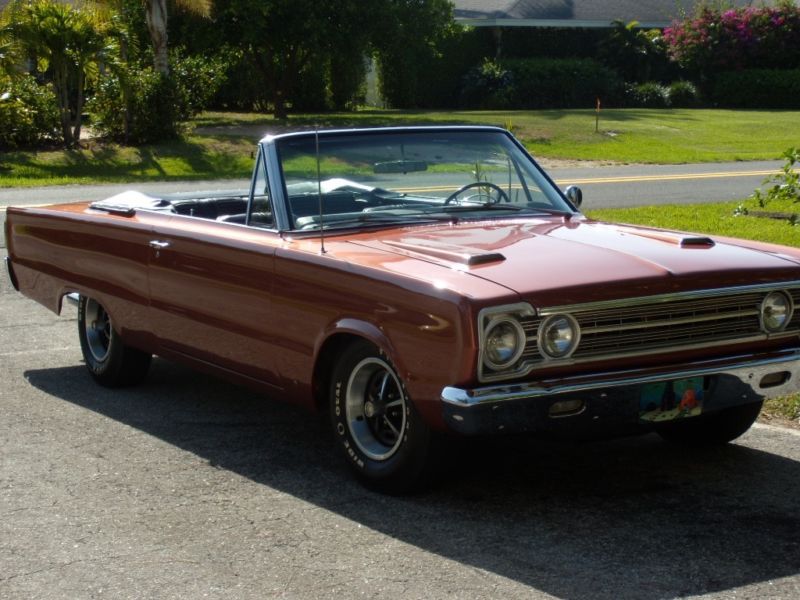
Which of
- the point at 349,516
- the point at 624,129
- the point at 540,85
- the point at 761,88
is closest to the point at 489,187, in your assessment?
the point at 349,516

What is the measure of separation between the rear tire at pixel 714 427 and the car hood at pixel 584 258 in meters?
0.76

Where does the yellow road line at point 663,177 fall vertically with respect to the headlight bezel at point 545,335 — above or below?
below

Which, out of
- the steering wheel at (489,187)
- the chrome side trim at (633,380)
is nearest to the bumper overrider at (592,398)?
the chrome side trim at (633,380)

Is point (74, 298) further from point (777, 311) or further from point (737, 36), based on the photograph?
point (737, 36)

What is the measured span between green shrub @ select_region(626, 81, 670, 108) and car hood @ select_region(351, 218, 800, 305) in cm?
3588

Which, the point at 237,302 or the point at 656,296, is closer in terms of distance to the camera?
the point at 656,296

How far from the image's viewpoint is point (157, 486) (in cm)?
549

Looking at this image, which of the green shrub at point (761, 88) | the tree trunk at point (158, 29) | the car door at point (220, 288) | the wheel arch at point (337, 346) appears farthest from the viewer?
the green shrub at point (761, 88)

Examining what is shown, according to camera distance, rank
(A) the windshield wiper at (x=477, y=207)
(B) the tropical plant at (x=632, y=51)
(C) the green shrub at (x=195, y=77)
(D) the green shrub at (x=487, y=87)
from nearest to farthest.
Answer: (A) the windshield wiper at (x=477, y=207), (C) the green shrub at (x=195, y=77), (D) the green shrub at (x=487, y=87), (B) the tropical plant at (x=632, y=51)

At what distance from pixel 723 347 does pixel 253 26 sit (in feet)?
80.5

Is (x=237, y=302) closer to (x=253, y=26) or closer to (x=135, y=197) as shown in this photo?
(x=135, y=197)

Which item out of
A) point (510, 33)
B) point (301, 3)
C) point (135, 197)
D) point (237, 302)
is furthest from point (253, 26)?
point (237, 302)

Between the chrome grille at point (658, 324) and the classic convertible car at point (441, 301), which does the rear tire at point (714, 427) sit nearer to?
the classic convertible car at point (441, 301)

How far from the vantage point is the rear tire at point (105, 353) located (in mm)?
7203
